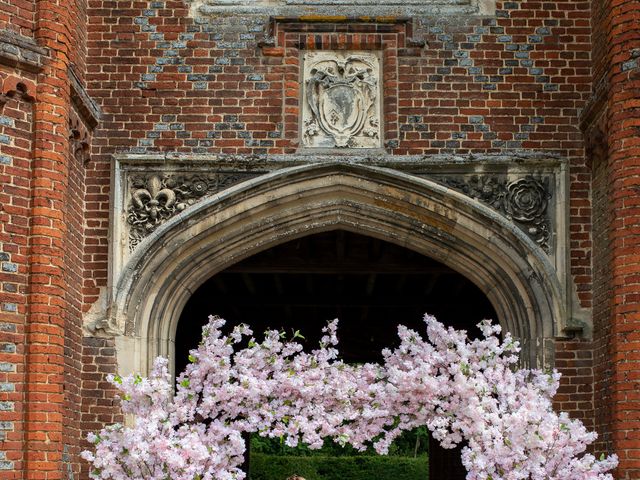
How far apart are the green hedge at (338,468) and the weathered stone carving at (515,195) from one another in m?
16.8

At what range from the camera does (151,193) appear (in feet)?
26.9

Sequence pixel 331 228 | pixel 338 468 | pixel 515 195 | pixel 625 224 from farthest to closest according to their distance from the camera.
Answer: pixel 338 468 → pixel 331 228 → pixel 515 195 → pixel 625 224

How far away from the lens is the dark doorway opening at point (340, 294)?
10.7m

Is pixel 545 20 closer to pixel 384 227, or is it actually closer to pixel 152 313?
pixel 384 227

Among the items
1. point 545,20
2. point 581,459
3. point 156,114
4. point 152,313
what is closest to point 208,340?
point 152,313

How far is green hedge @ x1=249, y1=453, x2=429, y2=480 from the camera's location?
79.4 ft

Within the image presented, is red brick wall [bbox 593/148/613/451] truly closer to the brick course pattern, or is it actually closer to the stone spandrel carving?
the brick course pattern

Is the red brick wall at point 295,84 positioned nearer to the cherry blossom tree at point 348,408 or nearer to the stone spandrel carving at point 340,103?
the stone spandrel carving at point 340,103

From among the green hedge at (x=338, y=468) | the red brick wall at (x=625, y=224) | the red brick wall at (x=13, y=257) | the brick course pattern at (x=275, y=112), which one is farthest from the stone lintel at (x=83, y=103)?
the green hedge at (x=338, y=468)

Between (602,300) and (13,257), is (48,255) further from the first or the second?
(602,300)

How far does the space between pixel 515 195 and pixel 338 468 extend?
17.8 m

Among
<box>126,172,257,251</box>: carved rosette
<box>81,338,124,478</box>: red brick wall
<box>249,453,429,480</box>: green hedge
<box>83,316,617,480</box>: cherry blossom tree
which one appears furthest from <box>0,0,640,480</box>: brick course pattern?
<box>249,453,429,480</box>: green hedge

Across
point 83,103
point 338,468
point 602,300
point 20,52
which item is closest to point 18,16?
point 20,52

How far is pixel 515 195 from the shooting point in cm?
816
